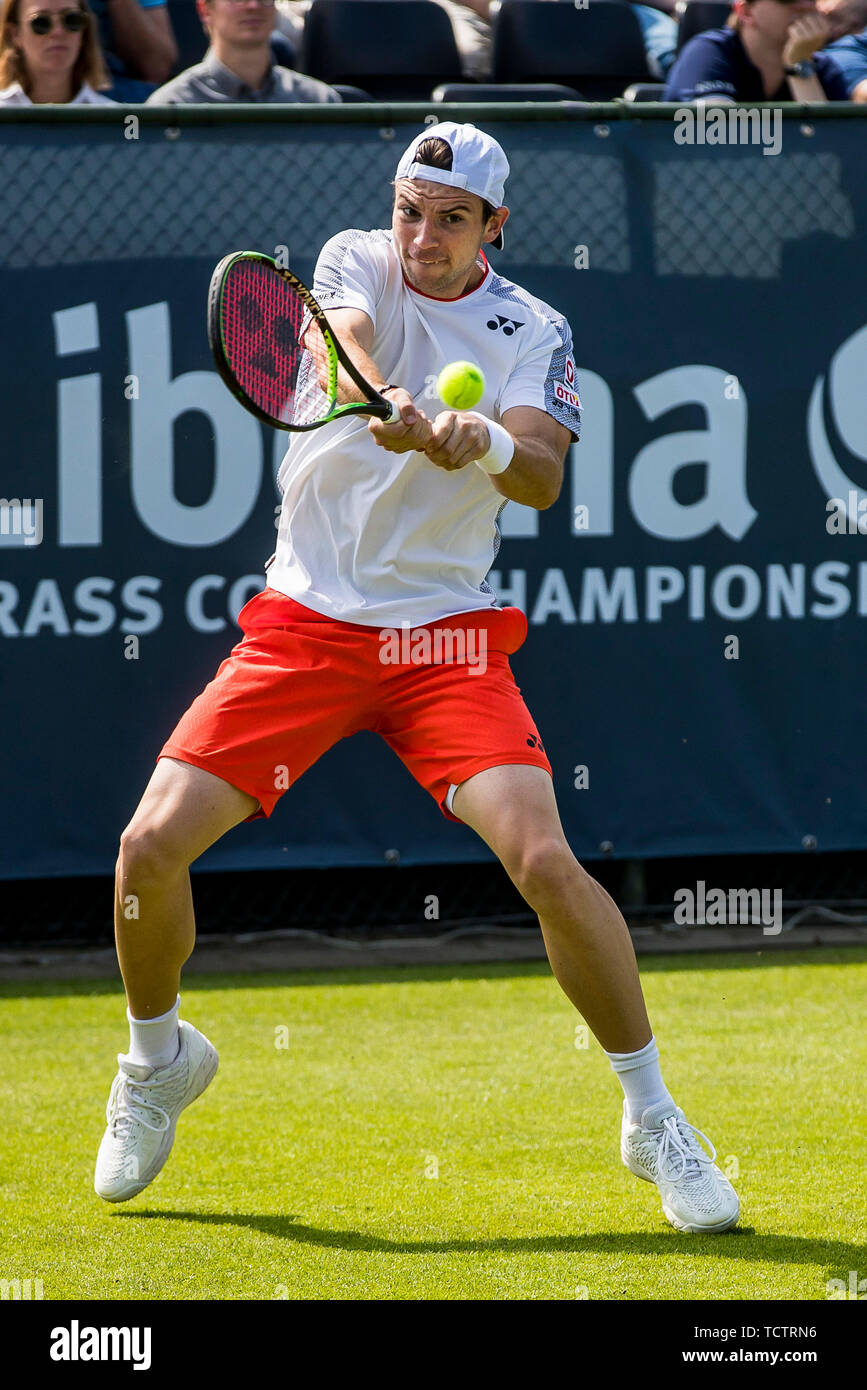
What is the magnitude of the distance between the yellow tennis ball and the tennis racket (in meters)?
0.13

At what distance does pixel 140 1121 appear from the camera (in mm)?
3072

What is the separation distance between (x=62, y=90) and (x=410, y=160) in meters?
2.60

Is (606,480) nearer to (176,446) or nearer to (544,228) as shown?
(544,228)

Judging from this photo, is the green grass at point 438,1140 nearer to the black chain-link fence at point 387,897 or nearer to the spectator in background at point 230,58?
the black chain-link fence at point 387,897

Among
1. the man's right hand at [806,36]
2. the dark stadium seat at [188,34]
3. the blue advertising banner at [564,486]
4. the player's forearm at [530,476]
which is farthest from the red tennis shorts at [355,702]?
the dark stadium seat at [188,34]

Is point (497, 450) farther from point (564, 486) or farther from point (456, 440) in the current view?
point (564, 486)

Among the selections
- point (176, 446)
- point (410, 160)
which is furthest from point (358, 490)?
point (176, 446)

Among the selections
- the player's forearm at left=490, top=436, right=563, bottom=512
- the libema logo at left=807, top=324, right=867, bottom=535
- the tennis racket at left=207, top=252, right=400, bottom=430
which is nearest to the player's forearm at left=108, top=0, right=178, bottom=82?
the libema logo at left=807, top=324, right=867, bottom=535

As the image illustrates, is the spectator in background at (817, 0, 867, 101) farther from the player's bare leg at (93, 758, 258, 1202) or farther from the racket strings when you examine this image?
the player's bare leg at (93, 758, 258, 1202)

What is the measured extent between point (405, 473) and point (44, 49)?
2.76 metres

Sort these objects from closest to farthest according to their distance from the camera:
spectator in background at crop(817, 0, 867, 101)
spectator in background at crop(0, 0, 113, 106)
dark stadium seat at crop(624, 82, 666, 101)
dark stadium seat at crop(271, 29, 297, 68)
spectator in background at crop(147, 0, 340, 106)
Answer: spectator in background at crop(0, 0, 113, 106) → spectator in background at crop(147, 0, 340, 106) → dark stadium seat at crop(624, 82, 666, 101) → spectator in background at crop(817, 0, 867, 101) → dark stadium seat at crop(271, 29, 297, 68)

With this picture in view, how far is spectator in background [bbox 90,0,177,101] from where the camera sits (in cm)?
593

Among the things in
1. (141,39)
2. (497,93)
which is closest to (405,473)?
(497,93)
